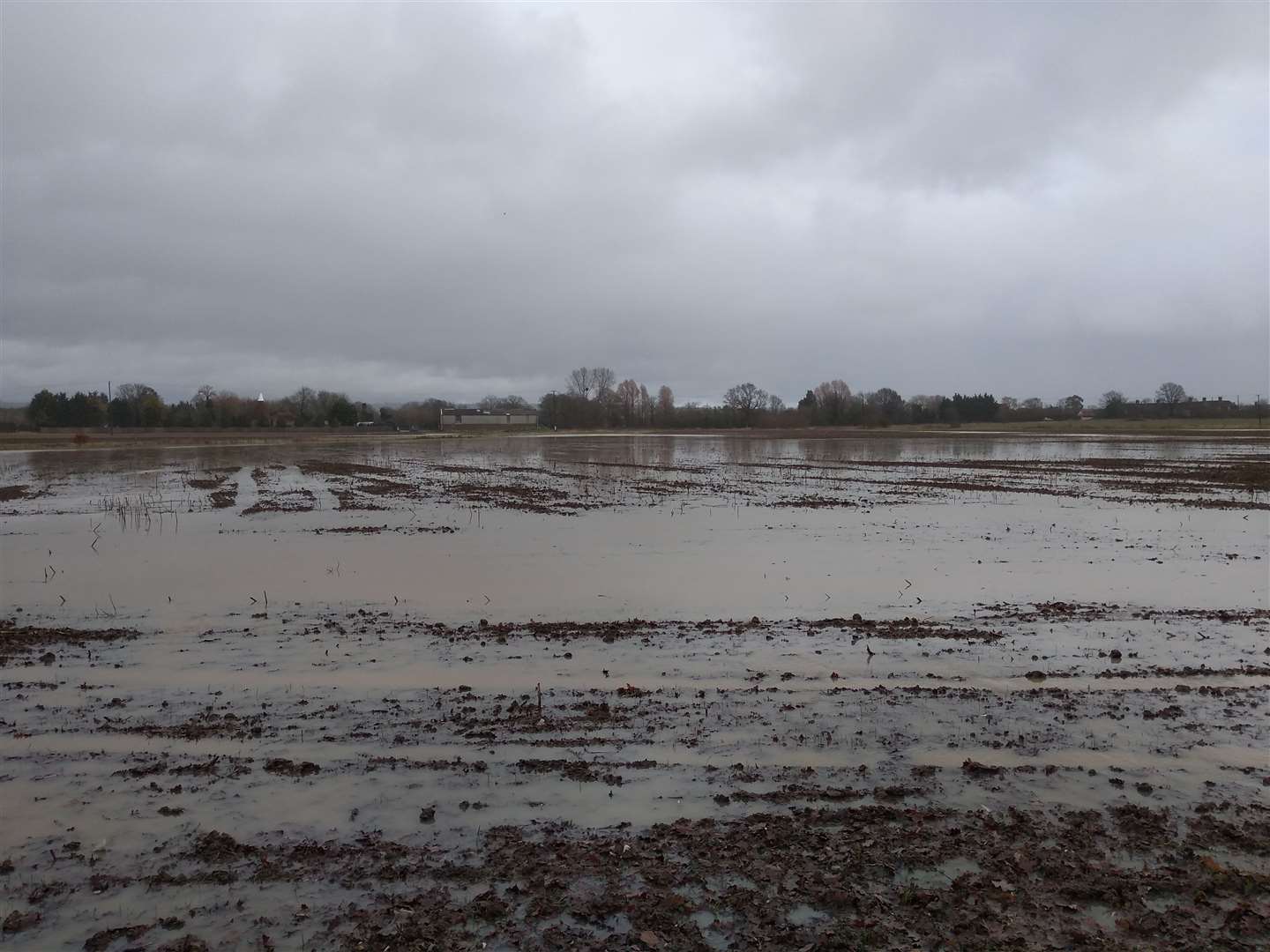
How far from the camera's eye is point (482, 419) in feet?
524

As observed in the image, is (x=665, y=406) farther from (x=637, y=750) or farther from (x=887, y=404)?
(x=637, y=750)

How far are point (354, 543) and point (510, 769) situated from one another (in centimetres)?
1207

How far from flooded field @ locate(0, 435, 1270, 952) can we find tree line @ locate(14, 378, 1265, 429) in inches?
4237

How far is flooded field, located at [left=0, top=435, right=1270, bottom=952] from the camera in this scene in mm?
4020

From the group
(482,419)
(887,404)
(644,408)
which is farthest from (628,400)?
(887,404)

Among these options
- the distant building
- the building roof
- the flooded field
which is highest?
the building roof

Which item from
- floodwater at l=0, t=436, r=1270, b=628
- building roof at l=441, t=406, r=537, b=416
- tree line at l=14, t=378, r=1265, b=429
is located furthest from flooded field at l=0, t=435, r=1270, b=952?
building roof at l=441, t=406, r=537, b=416

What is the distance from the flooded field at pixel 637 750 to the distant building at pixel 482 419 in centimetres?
13907

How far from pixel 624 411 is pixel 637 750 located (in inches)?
5906

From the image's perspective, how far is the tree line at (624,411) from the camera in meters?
106

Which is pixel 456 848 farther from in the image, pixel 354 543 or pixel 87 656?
pixel 354 543

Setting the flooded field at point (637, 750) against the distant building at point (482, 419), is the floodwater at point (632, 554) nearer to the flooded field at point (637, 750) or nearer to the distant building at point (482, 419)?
the flooded field at point (637, 750)

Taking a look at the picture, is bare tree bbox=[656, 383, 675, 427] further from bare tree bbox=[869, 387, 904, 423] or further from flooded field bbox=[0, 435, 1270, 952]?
flooded field bbox=[0, 435, 1270, 952]

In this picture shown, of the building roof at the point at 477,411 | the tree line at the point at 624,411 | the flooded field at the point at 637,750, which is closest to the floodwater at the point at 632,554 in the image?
the flooded field at the point at 637,750
